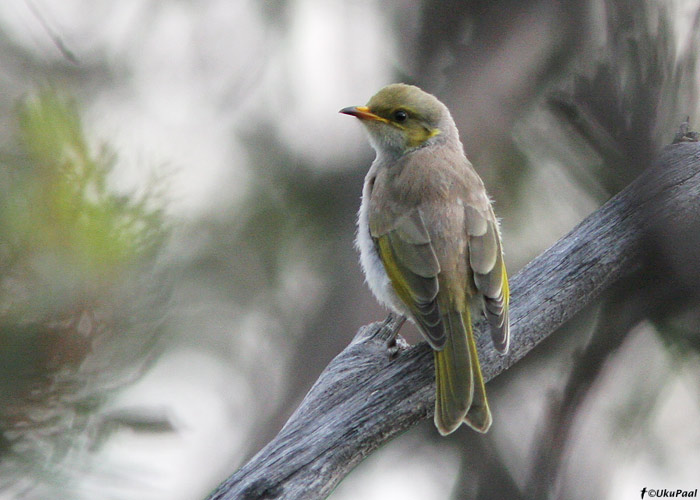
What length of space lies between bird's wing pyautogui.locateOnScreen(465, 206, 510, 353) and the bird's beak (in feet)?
2.72

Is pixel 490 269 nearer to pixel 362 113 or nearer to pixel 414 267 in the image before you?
pixel 414 267

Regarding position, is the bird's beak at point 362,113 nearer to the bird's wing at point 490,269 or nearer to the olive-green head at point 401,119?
the olive-green head at point 401,119

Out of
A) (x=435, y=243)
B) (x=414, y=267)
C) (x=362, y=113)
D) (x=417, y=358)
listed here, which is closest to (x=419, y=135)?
(x=362, y=113)

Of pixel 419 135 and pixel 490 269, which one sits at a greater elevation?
pixel 419 135

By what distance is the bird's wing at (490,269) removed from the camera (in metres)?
3.01

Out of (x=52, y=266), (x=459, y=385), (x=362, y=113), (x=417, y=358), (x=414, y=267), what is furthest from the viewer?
(x=362, y=113)

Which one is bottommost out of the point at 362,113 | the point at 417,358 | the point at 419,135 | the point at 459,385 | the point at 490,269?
the point at 459,385

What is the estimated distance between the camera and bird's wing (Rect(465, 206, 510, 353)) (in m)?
3.01

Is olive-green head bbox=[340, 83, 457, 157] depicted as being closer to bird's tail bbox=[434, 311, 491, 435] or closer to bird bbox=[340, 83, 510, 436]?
bird bbox=[340, 83, 510, 436]

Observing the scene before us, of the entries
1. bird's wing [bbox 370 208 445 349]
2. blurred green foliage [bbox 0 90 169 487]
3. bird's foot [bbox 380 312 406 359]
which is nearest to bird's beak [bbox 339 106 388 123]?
bird's wing [bbox 370 208 445 349]

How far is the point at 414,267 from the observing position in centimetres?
331

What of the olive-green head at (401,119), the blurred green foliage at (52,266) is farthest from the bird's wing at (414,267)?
the blurred green foliage at (52,266)

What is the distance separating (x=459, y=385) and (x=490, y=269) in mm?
540

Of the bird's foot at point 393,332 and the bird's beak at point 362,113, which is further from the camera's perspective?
the bird's beak at point 362,113
